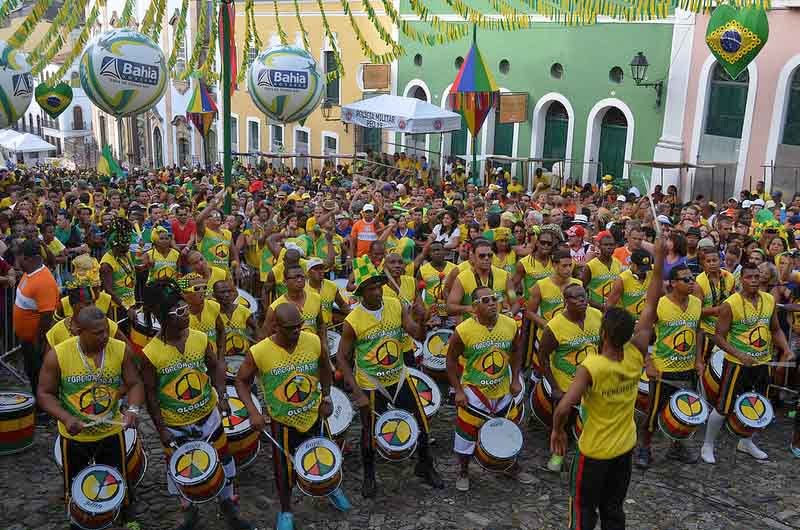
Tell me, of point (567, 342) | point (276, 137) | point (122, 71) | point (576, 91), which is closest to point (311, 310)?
point (567, 342)

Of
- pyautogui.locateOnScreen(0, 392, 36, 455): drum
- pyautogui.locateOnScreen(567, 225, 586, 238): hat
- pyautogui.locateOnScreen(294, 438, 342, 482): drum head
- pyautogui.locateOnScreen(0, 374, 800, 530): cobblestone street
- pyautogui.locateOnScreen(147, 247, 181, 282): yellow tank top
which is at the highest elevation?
pyautogui.locateOnScreen(567, 225, 586, 238): hat

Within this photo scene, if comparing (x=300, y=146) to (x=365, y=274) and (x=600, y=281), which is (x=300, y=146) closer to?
(x=600, y=281)

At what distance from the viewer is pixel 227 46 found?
1141cm

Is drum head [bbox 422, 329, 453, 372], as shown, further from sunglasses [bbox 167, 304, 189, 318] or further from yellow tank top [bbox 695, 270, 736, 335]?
sunglasses [bbox 167, 304, 189, 318]

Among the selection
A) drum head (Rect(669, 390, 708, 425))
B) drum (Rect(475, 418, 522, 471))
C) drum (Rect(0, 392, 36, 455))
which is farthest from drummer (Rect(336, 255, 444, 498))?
drum (Rect(0, 392, 36, 455))

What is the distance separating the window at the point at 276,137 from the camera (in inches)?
1373

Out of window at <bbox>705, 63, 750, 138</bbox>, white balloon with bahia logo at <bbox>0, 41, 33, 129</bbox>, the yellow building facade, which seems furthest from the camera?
the yellow building facade

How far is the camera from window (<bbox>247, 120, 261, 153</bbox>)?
1432 inches

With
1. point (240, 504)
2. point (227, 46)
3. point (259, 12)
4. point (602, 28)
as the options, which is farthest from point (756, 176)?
point (259, 12)

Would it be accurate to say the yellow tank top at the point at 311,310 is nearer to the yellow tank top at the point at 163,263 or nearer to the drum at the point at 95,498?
the drum at the point at 95,498

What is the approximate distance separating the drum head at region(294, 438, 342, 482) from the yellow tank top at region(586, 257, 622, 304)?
12.1 ft

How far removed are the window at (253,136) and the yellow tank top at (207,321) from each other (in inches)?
1202

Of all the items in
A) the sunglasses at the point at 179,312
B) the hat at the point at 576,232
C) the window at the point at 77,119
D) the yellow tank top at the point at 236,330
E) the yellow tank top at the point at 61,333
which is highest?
the sunglasses at the point at 179,312

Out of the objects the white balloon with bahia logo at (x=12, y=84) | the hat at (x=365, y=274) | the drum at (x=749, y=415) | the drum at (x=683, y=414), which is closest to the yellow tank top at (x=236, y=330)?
the hat at (x=365, y=274)
